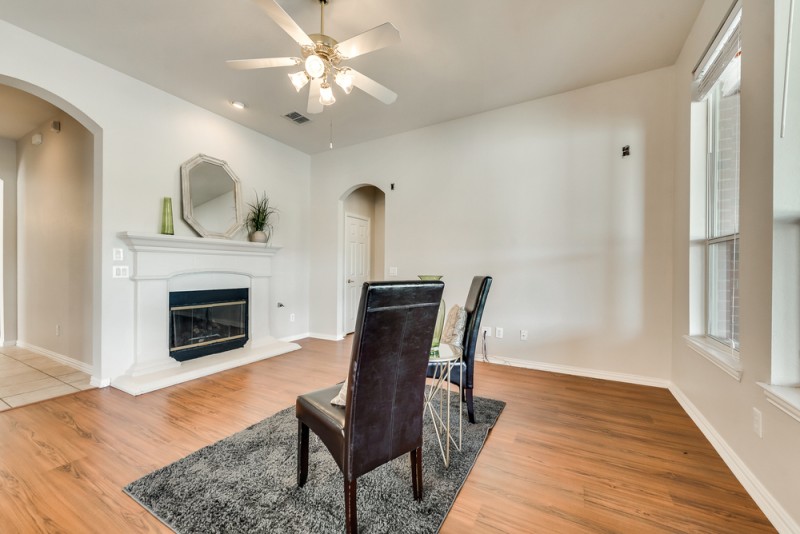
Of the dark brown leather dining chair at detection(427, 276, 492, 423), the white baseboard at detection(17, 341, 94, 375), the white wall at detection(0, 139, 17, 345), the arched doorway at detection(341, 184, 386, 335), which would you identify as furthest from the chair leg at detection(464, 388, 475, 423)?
the white wall at detection(0, 139, 17, 345)

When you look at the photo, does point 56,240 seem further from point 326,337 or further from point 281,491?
point 281,491

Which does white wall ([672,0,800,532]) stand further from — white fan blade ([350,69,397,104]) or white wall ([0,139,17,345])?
white wall ([0,139,17,345])

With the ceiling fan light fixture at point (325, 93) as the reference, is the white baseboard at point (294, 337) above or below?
below

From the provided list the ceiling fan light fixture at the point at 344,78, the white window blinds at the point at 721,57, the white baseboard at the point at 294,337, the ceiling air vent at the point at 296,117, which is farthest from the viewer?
the white baseboard at the point at 294,337

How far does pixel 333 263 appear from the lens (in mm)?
5047

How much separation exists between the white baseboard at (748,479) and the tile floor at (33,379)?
473cm

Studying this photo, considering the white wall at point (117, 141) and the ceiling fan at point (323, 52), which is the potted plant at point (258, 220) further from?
the ceiling fan at point (323, 52)

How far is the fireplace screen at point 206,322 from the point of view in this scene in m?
3.49

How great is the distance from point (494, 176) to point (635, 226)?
1.51 meters

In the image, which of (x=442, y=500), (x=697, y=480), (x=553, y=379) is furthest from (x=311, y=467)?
(x=553, y=379)

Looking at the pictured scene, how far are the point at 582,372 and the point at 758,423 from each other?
181 cm

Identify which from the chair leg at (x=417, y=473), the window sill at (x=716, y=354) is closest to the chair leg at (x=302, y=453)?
the chair leg at (x=417, y=473)

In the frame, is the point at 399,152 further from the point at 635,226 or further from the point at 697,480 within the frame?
the point at 697,480

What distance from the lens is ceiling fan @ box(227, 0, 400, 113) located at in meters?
1.81
